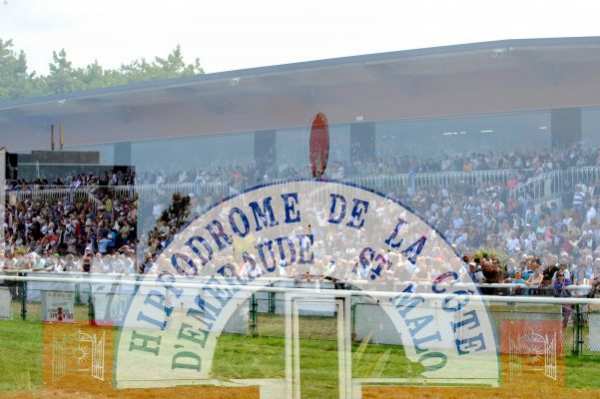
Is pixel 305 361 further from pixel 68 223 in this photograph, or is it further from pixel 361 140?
pixel 68 223

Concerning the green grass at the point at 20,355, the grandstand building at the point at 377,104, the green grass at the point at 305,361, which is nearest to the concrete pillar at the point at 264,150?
the grandstand building at the point at 377,104

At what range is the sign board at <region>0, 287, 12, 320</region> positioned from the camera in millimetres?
16484

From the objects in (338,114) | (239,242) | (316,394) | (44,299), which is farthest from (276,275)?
(338,114)

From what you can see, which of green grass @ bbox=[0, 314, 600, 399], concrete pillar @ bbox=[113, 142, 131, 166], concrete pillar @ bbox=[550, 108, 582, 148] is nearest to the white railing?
concrete pillar @ bbox=[550, 108, 582, 148]

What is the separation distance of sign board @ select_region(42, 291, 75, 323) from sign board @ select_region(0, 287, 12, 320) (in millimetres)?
1357

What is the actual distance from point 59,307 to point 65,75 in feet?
222

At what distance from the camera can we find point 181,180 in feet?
80.0

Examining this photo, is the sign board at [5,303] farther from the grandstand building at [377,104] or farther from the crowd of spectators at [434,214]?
the grandstand building at [377,104]

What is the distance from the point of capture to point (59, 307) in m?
15.2

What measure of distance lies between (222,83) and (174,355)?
13.0 meters

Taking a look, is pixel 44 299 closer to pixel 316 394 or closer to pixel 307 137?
pixel 316 394

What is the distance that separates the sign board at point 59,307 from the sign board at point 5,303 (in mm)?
1357

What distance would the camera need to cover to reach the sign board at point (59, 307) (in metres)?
15.0

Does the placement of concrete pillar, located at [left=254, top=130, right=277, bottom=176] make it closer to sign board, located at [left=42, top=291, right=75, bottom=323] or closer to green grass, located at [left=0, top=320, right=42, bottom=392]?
sign board, located at [left=42, top=291, right=75, bottom=323]
